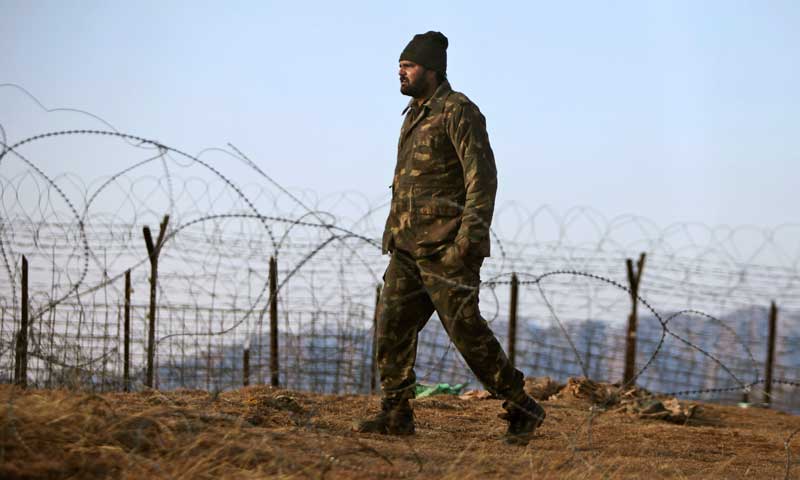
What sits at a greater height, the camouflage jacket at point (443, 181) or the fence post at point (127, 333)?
the camouflage jacket at point (443, 181)

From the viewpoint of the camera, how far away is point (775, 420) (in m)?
10.2

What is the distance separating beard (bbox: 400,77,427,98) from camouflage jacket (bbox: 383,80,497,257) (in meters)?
0.07

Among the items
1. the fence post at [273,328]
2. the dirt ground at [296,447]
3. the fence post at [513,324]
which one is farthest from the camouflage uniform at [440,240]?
the fence post at [513,324]

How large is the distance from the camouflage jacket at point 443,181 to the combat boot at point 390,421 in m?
0.90

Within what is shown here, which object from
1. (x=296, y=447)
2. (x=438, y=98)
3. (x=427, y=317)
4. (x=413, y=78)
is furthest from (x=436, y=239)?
(x=296, y=447)

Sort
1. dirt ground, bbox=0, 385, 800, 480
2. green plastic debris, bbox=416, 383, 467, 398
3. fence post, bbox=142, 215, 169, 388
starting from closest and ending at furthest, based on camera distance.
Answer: dirt ground, bbox=0, 385, 800, 480, fence post, bbox=142, 215, 169, 388, green plastic debris, bbox=416, 383, 467, 398

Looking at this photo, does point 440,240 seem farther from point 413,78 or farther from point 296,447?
point 296,447

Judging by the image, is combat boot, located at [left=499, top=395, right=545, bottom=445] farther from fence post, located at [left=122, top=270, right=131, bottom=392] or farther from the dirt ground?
fence post, located at [left=122, top=270, right=131, bottom=392]

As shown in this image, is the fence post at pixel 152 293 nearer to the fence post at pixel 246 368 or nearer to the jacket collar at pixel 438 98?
the fence post at pixel 246 368

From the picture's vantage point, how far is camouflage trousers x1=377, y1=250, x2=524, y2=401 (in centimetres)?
546

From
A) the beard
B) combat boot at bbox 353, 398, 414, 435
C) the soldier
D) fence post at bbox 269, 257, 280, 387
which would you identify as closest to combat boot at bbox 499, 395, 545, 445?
the soldier

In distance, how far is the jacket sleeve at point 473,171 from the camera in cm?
531

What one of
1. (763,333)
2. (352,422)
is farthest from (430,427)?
(763,333)

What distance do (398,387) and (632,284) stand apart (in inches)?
218
